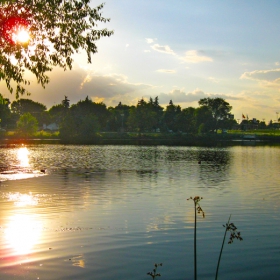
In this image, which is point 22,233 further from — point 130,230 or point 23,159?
point 23,159

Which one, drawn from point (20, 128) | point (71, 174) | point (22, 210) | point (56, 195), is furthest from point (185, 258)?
point (20, 128)

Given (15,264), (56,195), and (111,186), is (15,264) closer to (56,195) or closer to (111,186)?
(56,195)

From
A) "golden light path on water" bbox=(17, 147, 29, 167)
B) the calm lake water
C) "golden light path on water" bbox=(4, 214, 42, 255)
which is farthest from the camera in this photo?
"golden light path on water" bbox=(17, 147, 29, 167)

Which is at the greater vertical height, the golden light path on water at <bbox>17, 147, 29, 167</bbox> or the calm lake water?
the golden light path on water at <bbox>17, 147, 29, 167</bbox>

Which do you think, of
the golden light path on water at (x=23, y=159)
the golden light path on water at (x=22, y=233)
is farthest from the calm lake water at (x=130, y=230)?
the golden light path on water at (x=23, y=159)

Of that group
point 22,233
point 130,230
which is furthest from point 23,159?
point 130,230

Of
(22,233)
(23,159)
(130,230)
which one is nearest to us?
(22,233)

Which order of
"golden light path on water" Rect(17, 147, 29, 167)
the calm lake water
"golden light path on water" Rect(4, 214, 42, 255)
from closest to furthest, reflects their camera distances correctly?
the calm lake water
"golden light path on water" Rect(4, 214, 42, 255)
"golden light path on water" Rect(17, 147, 29, 167)

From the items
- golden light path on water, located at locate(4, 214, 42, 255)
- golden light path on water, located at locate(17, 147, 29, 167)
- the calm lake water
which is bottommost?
the calm lake water

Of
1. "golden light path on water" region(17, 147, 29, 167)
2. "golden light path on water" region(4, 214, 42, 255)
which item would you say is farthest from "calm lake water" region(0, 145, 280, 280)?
"golden light path on water" region(17, 147, 29, 167)

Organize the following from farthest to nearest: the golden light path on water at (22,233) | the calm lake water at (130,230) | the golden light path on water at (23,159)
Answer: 1. the golden light path on water at (23,159)
2. the golden light path on water at (22,233)
3. the calm lake water at (130,230)

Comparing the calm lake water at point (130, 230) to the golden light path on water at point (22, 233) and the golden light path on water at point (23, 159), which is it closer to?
the golden light path on water at point (22, 233)

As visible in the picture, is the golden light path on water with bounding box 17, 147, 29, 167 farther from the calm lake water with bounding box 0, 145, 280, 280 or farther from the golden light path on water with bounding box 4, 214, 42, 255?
the golden light path on water with bounding box 4, 214, 42, 255

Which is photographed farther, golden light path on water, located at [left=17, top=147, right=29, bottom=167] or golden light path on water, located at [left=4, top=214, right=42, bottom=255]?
golden light path on water, located at [left=17, top=147, right=29, bottom=167]
